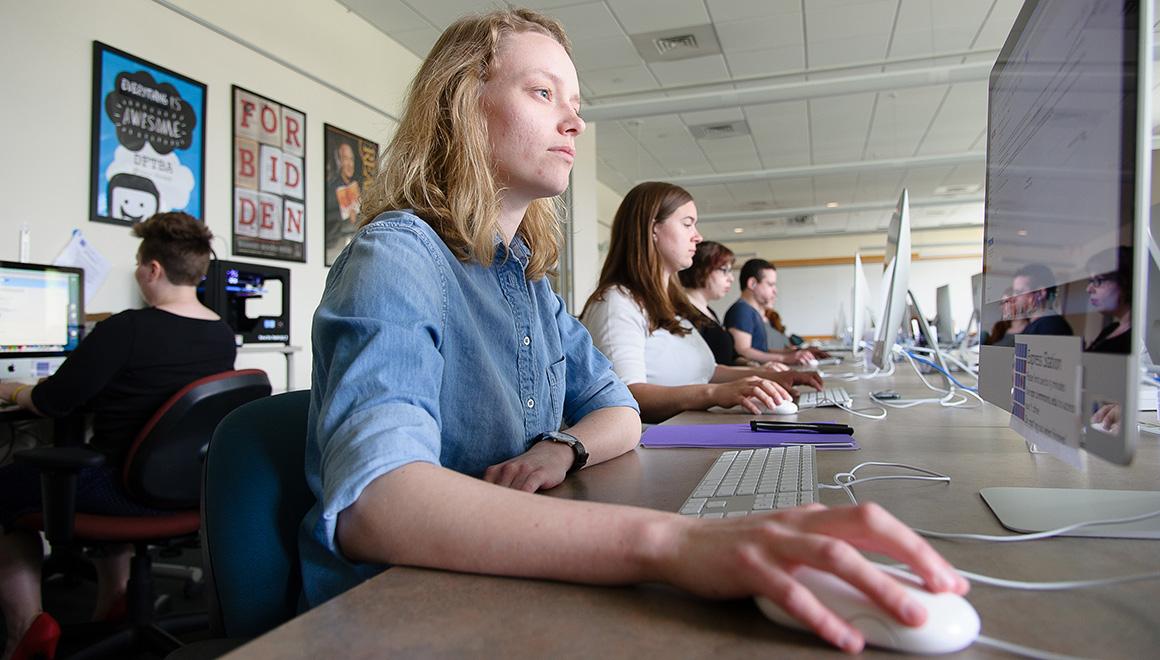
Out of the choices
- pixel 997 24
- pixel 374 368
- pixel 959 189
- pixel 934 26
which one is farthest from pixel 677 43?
pixel 959 189

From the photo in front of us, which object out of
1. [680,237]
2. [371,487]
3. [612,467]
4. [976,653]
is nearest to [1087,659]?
[976,653]

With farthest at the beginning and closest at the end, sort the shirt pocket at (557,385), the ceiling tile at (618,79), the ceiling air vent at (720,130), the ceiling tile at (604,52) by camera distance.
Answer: the ceiling air vent at (720,130)
the ceiling tile at (618,79)
the ceiling tile at (604,52)
the shirt pocket at (557,385)

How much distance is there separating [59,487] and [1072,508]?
1.99m

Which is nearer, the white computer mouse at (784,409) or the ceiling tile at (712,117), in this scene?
the white computer mouse at (784,409)

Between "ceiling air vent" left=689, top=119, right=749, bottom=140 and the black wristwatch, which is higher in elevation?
"ceiling air vent" left=689, top=119, right=749, bottom=140

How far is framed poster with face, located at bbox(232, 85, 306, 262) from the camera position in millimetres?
3469

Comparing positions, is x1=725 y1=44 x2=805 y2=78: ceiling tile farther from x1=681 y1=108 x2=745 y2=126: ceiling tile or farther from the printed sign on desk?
the printed sign on desk

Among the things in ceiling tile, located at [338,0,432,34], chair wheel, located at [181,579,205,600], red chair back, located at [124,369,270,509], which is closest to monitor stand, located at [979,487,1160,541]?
red chair back, located at [124,369,270,509]

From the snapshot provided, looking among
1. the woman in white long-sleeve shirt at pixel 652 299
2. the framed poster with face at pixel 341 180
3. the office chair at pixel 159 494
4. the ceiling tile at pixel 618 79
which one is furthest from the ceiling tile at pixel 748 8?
the office chair at pixel 159 494

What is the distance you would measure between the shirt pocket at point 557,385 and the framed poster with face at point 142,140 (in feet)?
8.66

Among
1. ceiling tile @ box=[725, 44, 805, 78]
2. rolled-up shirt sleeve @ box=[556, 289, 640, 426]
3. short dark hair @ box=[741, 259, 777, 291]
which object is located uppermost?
ceiling tile @ box=[725, 44, 805, 78]

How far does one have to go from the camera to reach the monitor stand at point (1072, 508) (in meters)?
0.62

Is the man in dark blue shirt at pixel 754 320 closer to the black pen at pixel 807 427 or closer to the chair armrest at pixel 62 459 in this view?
the black pen at pixel 807 427

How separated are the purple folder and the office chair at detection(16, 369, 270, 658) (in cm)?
125
